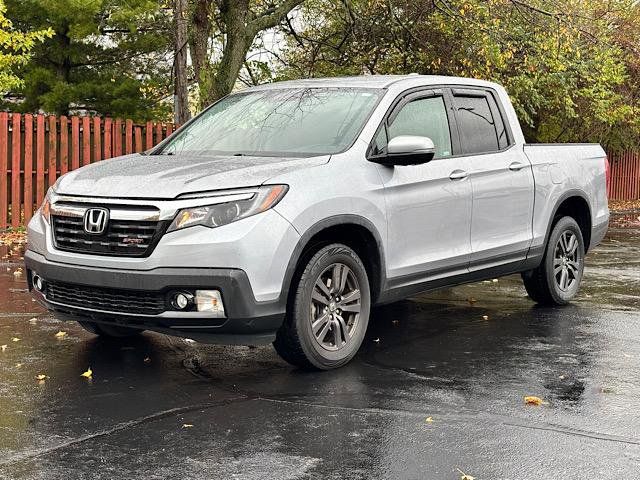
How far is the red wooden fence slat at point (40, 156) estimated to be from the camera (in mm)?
16562

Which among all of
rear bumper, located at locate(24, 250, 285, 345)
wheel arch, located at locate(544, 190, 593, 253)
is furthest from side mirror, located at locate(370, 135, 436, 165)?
wheel arch, located at locate(544, 190, 593, 253)

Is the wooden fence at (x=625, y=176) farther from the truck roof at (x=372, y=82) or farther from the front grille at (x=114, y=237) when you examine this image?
the front grille at (x=114, y=237)

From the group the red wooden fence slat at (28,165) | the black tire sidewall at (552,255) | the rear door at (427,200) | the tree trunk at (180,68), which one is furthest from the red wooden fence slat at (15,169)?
the rear door at (427,200)

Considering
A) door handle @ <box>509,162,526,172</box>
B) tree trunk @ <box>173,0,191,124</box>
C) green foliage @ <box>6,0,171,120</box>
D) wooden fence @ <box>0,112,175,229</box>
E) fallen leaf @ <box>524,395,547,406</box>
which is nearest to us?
fallen leaf @ <box>524,395,547,406</box>

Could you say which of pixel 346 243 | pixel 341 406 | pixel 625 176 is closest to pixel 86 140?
pixel 346 243

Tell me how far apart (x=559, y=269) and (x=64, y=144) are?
10.4 meters

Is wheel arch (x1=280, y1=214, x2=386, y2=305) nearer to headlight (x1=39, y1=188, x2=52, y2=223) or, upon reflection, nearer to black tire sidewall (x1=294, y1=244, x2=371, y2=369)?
black tire sidewall (x1=294, y1=244, x2=371, y2=369)

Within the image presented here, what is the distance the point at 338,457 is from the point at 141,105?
2109 centimetres

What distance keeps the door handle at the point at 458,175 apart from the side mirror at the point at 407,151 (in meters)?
0.68

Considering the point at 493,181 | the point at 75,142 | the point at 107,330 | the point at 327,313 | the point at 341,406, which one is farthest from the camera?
the point at 75,142

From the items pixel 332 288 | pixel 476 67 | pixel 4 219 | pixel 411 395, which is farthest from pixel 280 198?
pixel 476 67

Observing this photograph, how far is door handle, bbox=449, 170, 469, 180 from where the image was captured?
722 centimetres

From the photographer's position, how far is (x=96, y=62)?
25.0 meters

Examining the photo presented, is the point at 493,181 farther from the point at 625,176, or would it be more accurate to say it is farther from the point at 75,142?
the point at 625,176
